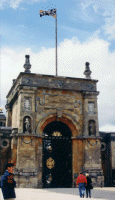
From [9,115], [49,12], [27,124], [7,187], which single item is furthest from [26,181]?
[49,12]

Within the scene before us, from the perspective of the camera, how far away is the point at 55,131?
24094 mm

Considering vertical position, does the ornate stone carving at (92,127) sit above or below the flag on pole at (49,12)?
below

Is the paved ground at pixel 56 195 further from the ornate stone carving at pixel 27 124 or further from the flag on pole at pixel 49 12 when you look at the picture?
the flag on pole at pixel 49 12

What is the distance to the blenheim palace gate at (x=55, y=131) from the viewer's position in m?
22.4

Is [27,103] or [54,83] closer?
[27,103]

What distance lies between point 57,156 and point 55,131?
203cm

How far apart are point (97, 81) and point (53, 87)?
13.2 ft

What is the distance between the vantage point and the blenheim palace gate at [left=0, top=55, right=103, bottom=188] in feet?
73.6

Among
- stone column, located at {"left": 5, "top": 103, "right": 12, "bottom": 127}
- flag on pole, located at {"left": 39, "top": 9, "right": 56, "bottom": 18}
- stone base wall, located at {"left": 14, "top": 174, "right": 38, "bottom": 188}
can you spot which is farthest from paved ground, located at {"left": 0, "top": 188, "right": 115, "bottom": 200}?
flag on pole, located at {"left": 39, "top": 9, "right": 56, "bottom": 18}

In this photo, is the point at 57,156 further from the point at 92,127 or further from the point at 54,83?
the point at 54,83

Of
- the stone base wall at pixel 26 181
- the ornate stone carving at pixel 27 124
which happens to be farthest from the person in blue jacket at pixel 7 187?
the ornate stone carving at pixel 27 124

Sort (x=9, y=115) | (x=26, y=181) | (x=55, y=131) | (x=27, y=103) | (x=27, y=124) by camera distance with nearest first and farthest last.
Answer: (x=26, y=181) < (x=27, y=124) < (x=27, y=103) < (x=55, y=131) < (x=9, y=115)

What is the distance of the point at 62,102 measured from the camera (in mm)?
24047

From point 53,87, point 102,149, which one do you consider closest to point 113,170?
point 102,149
